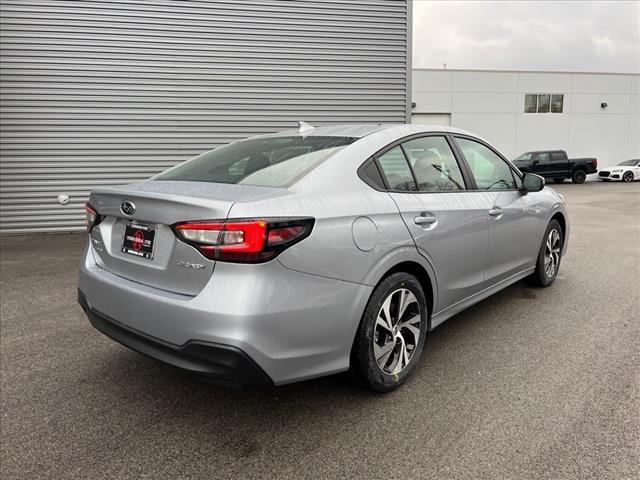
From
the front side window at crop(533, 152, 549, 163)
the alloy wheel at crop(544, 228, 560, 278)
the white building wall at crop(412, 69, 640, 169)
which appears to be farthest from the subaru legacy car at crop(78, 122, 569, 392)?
the white building wall at crop(412, 69, 640, 169)

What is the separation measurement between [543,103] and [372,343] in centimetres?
2964

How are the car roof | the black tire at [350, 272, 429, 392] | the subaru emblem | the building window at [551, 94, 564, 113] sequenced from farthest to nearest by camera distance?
the building window at [551, 94, 564, 113] → the car roof → the black tire at [350, 272, 429, 392] → the subaru emblem

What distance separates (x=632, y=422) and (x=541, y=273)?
234cm

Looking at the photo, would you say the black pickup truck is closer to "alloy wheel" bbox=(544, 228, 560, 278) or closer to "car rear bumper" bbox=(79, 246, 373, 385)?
"alloy wheel" bbox=(544, 228, 560, 278)

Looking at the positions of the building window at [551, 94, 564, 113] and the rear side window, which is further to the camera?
the building window at [551, 94, 564, 113]

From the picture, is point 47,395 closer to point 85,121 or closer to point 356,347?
point 356,347

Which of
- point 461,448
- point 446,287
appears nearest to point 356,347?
point 461,448

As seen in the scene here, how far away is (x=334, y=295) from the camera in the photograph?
7.57 ft

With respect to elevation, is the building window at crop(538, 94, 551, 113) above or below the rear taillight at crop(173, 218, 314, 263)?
above

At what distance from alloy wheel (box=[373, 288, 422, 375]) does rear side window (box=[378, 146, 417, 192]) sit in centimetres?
61

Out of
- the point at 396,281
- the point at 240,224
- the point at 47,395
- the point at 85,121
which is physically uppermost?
the point at 85,121

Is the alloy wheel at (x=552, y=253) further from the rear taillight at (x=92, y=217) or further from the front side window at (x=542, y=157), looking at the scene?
the front side window at (x=542, y=157)

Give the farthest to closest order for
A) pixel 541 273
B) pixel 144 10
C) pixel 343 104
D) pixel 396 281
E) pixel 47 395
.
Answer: pixel 343 104 → pixel 144 10 → pixel 541 273 → pixel 47 395 → pixel 396 281

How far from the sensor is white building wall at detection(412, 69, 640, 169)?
2681 centimetres
